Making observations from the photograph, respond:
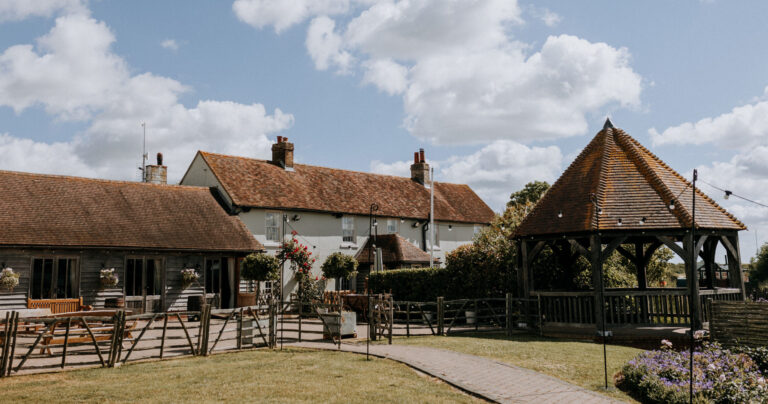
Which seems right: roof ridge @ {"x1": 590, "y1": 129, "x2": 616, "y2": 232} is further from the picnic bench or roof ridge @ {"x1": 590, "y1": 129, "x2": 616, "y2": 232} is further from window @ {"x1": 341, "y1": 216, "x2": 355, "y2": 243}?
the picnic bench

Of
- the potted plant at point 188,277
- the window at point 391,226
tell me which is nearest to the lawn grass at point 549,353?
the potted plant at point 188,277

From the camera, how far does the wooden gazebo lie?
17062 mm

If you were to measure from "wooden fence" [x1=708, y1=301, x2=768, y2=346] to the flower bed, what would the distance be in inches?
54.0

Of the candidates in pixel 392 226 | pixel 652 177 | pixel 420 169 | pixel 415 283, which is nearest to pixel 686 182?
pixel 652 177

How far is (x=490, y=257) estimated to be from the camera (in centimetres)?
2209

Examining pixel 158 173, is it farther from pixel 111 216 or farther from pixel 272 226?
pixel 111 216

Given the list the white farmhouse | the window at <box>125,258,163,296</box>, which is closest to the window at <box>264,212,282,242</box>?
the white farmhouse

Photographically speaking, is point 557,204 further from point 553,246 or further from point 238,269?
point 238,269

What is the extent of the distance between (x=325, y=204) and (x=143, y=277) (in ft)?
38.8

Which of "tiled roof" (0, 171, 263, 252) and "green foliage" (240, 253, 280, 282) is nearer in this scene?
"tiled roof" (0, 171, 263, 252)

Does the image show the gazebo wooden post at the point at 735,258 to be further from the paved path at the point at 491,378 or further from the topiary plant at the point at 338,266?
the topiary plant at the point at 338,266

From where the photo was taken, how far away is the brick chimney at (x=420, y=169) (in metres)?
42.2

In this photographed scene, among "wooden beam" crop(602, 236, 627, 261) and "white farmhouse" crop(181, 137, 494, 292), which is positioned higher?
"white farmhouse" crop(181, 137, 494, 292)

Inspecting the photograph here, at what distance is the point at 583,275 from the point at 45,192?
22048mm
